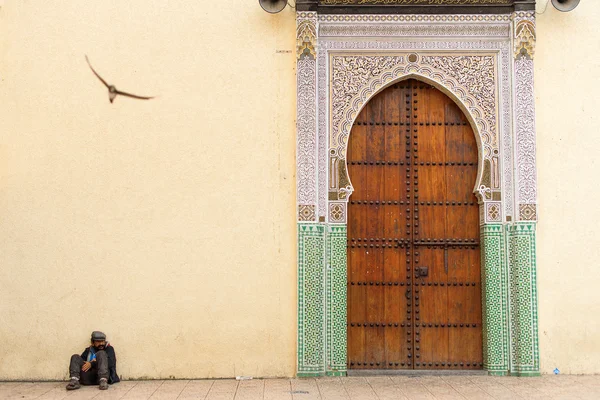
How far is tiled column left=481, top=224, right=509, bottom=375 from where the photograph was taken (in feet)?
16.5

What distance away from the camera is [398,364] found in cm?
512

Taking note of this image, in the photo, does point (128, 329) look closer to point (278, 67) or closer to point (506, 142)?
point (278, 67)

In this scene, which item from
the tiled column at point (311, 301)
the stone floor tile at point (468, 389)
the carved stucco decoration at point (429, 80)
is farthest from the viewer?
the carved stucco decoration at point (429, 80)

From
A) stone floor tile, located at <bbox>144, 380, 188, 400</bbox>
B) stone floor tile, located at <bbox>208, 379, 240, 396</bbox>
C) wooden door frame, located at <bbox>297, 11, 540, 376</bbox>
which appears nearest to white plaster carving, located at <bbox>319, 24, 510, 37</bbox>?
wooden door frame, located at <bbox>297, 11, 540, 376</bbox>

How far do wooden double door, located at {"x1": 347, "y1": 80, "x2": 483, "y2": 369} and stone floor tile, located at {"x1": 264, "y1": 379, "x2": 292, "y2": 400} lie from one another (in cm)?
56

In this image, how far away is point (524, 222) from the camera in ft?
16.5

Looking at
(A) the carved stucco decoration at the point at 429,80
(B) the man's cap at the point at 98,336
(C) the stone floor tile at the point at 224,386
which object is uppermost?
(A) the carved stucco decoration at the point at 429,80

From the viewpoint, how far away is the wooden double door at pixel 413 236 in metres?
5.13

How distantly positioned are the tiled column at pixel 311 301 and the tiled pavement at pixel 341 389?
0.14 metres

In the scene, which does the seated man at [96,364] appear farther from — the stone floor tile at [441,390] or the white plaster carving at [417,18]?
the white plaster carving at [417,18]

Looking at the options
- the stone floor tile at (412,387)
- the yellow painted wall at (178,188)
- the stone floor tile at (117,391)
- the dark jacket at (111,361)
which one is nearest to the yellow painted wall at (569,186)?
the yellow painted wall at (178,188)

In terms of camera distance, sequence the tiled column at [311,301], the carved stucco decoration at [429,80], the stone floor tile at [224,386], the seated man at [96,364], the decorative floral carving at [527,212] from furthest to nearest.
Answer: the carved stucco decoration at [429,80] → the decorative floral carving at [527,212] → the tiled column at [311,301] → the seated man at [96,364] → the stone floor tile at [224,386]

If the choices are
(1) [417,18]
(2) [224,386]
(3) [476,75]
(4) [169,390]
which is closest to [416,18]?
(1) [417,18]

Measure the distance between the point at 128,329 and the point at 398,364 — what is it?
188 centimetres
